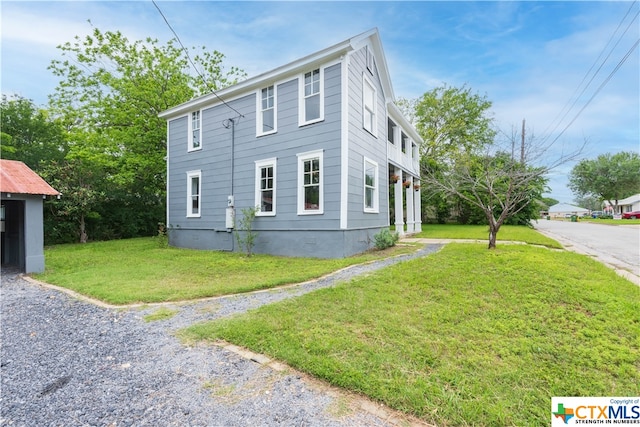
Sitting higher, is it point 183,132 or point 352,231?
point 183,132

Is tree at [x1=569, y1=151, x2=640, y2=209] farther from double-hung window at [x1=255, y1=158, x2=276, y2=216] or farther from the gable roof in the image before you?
double-hung window at [x1=255, y1=158, x2=276, y2=216]

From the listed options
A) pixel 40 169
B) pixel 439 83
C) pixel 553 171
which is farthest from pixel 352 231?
pixel 439 83

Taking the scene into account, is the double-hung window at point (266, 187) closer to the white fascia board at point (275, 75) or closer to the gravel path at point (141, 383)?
the white fascia board at point (275, 75)

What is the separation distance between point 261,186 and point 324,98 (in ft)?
11.7

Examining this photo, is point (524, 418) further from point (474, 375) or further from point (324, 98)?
point (324, 98)

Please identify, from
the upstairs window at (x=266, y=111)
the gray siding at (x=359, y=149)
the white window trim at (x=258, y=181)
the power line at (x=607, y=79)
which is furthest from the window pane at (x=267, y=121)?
the power line at (x=607, y=79)

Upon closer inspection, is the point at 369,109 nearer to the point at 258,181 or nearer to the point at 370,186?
the point at 370,186

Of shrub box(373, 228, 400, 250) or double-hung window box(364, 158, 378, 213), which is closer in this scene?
shrub box(373, 228, 400, 250)

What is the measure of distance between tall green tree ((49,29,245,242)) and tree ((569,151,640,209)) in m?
47.6

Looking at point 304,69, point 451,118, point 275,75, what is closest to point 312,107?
point 304,69

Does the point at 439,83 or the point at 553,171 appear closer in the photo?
the point at 553,171

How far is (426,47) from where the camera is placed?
1148 centimetres

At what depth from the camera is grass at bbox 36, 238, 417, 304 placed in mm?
5340

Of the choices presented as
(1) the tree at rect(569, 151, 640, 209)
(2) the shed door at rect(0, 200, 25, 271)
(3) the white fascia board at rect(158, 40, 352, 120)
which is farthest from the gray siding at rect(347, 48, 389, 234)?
(1) the tree at rect(569, 151, 640, 209)
